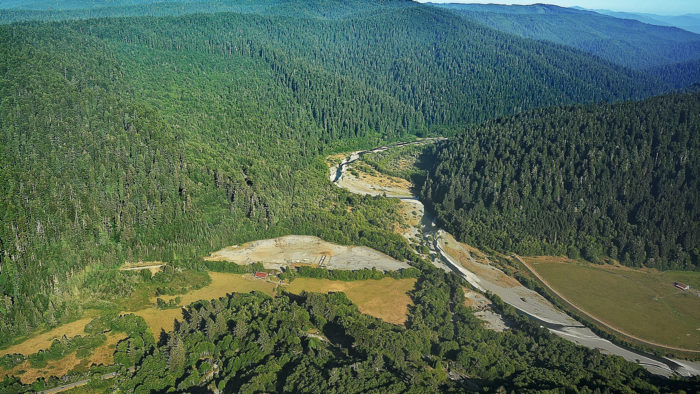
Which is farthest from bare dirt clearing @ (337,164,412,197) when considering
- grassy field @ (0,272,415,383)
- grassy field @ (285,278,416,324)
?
grassy field @ (0,272,415,383)

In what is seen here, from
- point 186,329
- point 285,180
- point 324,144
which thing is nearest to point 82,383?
point 186,329

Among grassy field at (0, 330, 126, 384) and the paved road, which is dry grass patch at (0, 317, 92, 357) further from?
the paved road

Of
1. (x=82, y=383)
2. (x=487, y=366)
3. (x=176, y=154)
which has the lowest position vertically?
(x=82, y=383)

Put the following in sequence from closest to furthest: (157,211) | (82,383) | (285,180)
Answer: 1. (82,383)
2. (157,211)
3. (285,180)

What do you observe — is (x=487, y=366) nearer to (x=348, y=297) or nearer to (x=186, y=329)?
(x=348, y=297)

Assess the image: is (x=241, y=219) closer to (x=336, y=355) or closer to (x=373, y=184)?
(x=373, y=184)

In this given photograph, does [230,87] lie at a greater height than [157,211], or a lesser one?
greater
